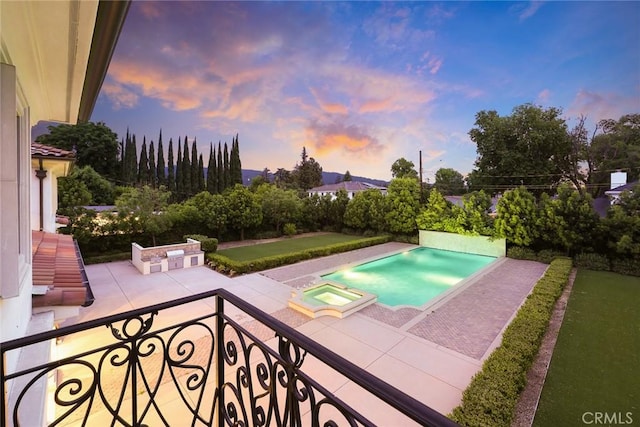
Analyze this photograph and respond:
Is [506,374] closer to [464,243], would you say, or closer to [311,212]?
[464,243]

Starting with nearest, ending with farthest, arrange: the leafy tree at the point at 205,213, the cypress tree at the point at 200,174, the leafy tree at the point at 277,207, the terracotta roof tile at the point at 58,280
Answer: the terracotta roof tile at the point at 58,280 → the leafy tree at the point at 205,213 → the leafy tree at the point at 277,207 → the cypress tree at the point at 200,174

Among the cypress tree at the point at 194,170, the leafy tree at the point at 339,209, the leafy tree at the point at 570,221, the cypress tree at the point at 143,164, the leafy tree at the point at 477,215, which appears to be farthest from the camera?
the cypress tree at the point at 194,170

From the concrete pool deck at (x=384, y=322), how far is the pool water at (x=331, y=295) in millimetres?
718

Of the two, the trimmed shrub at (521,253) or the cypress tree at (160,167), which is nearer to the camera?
the trimmed shrub at (521,253)

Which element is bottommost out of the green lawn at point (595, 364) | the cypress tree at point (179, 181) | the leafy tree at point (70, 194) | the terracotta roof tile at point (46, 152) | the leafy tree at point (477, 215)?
the green lawn at point (595, 364)

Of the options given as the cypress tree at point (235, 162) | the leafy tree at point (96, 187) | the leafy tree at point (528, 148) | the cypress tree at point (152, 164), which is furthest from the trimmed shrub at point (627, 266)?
the cypress tree at point (152, 164)

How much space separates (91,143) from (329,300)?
110ft

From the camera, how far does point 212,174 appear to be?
3344cm

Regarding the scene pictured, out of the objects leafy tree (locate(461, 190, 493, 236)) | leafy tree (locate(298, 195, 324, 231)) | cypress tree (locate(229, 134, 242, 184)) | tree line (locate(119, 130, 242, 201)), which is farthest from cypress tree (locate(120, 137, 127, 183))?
leafy tree (locate(461, 190, 493, 236))

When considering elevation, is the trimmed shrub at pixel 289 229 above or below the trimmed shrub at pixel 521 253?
above

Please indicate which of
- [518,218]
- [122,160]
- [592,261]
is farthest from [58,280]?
[122,160]

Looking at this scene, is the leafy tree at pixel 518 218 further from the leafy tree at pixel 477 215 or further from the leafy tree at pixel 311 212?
the leafy tree at pixel 311 212

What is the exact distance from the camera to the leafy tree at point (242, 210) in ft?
53.1

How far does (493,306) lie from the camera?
7.90 meters
